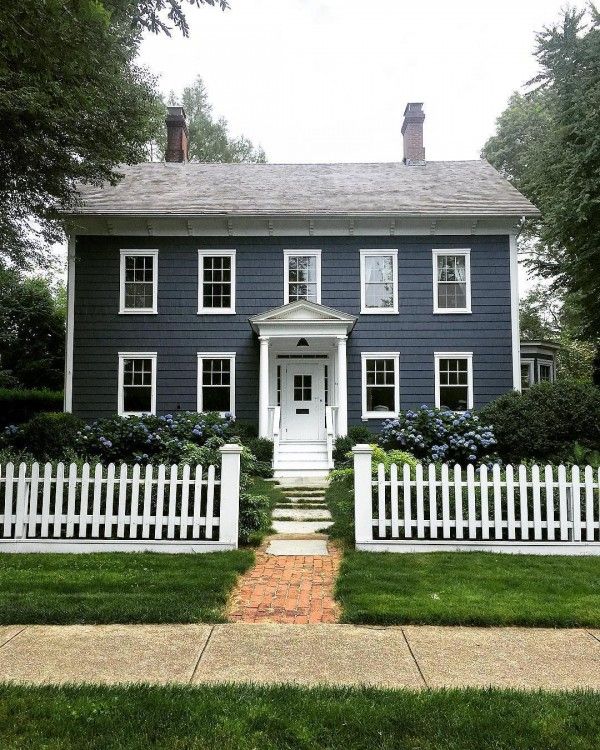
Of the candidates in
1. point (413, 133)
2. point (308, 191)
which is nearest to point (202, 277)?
point (308, 191)

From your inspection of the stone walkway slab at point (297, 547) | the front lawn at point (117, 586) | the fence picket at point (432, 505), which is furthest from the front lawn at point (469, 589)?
the front lawn at point (117, 586)

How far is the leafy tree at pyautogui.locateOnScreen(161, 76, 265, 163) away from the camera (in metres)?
34.3

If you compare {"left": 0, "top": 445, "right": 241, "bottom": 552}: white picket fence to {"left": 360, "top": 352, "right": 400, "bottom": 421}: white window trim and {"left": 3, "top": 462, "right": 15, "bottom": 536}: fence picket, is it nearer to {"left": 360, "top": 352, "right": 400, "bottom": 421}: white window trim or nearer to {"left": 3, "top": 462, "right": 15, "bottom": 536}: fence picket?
{"left": 3, "top": 462, "right": 15, "bottom": 536}: fence picket

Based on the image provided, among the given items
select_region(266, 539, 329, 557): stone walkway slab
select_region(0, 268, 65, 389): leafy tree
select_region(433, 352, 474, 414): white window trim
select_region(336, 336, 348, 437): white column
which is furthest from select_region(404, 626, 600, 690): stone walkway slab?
select_region(0, 268, 65, 389): leafy tree

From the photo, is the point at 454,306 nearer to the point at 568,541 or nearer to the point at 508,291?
the point at 508,291

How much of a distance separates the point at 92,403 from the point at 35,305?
12.5 m

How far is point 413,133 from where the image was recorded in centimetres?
1956

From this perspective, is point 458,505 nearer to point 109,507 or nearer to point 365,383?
point 109,507

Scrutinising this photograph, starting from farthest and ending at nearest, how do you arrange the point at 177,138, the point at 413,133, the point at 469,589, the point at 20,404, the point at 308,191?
the point at 20,404 < the point at 177,138 < the point at 413,133 < the point at 308,191 < the point at 469,589

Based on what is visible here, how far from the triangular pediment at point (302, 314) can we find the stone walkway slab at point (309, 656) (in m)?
10.8

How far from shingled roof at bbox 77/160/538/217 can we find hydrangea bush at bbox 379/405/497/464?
5664 mm

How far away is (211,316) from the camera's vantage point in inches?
632

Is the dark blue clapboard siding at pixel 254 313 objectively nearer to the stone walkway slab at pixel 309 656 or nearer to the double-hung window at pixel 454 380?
the double-hung window at pixel 454 380

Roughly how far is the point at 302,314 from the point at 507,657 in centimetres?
1160
